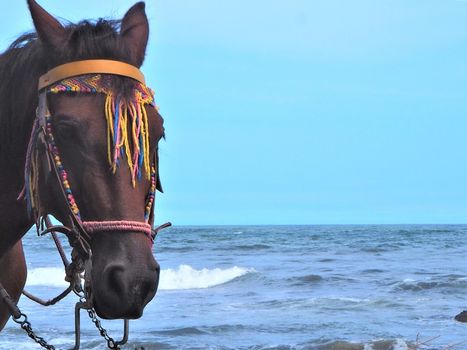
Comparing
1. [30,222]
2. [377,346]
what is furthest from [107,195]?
[377,346]

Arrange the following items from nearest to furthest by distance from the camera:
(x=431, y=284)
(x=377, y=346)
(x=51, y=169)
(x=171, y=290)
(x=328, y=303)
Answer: (x=51, y=169) < (x=377, y=346) < (x=328, y=303) < (x=431, y=284) < (x=171, y=290)

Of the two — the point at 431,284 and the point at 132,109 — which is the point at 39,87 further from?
the point at 431,284

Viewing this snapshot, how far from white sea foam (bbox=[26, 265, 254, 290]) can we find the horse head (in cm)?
1647

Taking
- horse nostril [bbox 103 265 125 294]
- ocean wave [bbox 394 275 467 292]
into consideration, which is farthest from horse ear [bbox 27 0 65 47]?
ocean wave [bbox 394 275 467 292]

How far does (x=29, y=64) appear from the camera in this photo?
2264mm

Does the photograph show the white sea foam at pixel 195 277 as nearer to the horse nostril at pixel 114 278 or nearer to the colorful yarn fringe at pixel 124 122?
the colorful yarn fringe at pixel 124 122

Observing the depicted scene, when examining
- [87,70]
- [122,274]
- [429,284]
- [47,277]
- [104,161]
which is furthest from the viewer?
[47,277]

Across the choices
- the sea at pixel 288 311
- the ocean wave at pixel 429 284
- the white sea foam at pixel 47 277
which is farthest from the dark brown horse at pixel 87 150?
the white sea foam at pixel 47 277

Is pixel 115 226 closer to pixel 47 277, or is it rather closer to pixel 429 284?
pixel 429 284

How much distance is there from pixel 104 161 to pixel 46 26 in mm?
481

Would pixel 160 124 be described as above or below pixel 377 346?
above

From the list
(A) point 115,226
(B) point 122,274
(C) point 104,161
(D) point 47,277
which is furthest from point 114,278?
(D) point 47,277

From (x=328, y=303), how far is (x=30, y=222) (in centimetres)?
1097

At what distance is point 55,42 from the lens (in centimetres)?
213
